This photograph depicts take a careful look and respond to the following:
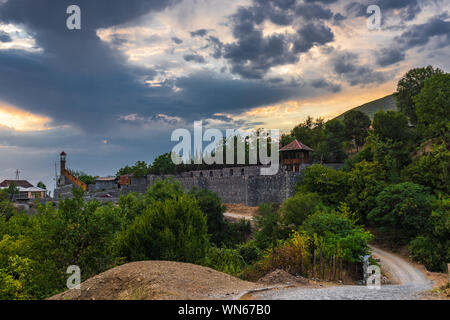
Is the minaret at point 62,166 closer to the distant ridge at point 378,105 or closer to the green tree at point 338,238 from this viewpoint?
the green tree at point 338,238

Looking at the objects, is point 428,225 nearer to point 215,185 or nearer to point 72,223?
point 72,223

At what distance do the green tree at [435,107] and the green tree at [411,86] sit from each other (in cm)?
782

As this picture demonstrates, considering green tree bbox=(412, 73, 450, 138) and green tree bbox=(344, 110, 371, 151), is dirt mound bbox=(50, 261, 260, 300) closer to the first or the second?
green tree bbox=(412, 73, 450, 138)

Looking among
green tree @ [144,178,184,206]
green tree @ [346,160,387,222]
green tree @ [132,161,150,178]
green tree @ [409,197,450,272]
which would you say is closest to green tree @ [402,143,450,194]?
green tree @ [346,160,387,222]

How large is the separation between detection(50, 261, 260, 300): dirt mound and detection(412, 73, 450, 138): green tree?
27936 mm

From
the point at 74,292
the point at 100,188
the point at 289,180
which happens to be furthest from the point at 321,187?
the point at 100,188

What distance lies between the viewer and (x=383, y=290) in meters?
8.77

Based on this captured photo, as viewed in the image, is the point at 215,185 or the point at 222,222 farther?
the point at 215,185

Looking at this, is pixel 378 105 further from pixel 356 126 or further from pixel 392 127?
pixel 392 127

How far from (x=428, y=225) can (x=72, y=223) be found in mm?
19626

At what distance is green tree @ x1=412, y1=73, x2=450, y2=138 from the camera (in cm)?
2995

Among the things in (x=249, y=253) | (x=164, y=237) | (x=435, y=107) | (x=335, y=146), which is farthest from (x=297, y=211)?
(x=335, y=146)

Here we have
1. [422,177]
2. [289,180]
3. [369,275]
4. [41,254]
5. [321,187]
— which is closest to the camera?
[41,254]

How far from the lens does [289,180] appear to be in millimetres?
32438
